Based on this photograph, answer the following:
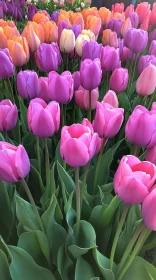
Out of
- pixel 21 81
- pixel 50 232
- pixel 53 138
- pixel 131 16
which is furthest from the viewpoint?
pixel 131 16

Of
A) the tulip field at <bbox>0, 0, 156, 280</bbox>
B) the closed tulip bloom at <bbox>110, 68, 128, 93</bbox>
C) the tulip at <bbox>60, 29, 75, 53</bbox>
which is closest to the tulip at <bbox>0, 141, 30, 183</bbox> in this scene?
the tulip field at <bbox>0, 0, 156, 280</bbox>

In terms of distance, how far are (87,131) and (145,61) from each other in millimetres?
438

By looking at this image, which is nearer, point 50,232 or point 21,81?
point 50,232

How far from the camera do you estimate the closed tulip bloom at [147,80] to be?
2.05 feet

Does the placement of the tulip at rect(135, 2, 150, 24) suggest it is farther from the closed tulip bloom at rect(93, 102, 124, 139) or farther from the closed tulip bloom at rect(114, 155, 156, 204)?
the closed tulip bloom at rect(114, 155, 156, 204)

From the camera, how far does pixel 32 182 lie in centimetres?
67

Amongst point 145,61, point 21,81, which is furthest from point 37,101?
point 145,61

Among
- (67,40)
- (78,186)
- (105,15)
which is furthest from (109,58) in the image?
(105,15)

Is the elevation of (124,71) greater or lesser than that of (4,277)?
greater

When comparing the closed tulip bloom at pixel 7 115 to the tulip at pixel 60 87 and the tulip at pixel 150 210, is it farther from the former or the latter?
the tulip at pixel 150 210

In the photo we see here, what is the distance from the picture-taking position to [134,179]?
1.14 feet

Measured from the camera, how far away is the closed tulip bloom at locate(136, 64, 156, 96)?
626 millimetres

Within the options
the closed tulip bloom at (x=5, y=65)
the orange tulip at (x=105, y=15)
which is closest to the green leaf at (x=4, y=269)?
the closed tulip bloom at (x=5, y=65)

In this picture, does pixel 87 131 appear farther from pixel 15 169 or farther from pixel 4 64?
pixel 4 64
